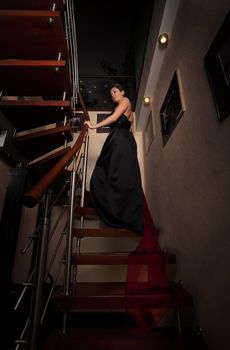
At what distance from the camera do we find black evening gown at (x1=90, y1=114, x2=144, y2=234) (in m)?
1.33

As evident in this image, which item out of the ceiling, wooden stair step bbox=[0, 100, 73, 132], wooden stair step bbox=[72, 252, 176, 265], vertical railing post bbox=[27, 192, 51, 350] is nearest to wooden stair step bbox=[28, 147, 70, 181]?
wooden stair step bbox=[0, 100, 73, 132]

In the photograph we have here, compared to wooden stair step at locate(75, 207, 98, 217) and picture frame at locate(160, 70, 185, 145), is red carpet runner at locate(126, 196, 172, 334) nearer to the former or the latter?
wooden stair step at locate(75, 207, 98, 217)

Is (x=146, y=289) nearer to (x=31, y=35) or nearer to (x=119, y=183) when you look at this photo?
(x=119, y=183)

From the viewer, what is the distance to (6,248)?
1.29 metres

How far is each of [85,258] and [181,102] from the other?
1279mm

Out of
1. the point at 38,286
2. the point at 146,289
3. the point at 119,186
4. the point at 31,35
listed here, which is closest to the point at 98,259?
the point at 146,289

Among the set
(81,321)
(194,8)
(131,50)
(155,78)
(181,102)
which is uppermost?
(131,50)

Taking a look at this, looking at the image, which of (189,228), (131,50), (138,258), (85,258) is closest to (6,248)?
(85,258)

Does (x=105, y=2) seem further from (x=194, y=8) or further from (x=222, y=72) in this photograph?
(x=222, y=72)

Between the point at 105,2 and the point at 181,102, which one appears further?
the point at 105,2

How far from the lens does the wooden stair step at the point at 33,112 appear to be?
4.69ft

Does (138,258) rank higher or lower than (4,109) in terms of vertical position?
lower

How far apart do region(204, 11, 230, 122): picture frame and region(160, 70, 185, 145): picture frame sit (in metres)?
0.35

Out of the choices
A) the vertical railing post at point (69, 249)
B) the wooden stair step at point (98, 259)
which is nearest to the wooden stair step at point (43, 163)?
the vertical railing post at point (69, 249)
